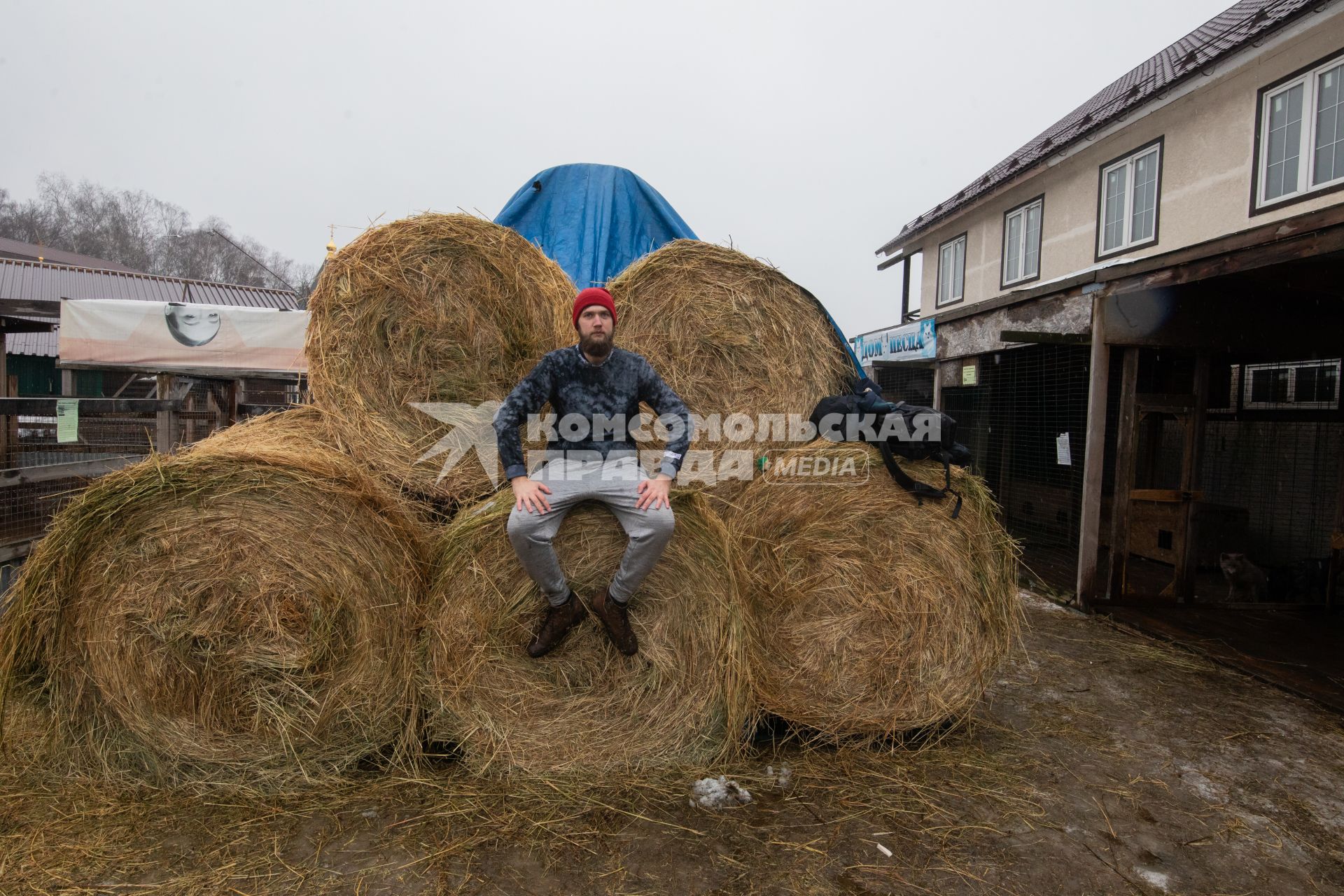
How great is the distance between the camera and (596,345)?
10.2 ft

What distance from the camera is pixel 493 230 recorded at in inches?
150

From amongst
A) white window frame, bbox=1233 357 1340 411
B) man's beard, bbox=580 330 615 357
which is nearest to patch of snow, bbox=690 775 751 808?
man's beard, bbox=580 330 615 357

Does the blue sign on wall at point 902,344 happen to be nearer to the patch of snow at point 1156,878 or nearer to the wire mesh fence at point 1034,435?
the wire mesh fence at point 1034,435

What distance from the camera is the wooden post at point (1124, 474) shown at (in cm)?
584

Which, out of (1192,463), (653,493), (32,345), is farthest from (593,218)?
(32,345)

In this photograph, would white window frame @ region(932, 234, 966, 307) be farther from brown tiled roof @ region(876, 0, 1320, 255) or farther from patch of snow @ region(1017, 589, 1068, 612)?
patch of snow @ region(1017, 589, 1068, 612)

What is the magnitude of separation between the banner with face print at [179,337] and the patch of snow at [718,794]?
738cm

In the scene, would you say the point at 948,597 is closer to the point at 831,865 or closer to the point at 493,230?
the point at 831,865

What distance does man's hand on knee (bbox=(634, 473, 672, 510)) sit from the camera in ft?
9.25

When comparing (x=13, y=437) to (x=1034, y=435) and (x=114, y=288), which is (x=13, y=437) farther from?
(x=114, y=288)

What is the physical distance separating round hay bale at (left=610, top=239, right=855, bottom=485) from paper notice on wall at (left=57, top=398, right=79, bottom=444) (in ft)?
10.2

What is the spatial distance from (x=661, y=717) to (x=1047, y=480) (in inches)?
262

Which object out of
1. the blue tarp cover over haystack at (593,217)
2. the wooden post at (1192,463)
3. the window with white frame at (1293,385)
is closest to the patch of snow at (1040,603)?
the wooden post at (1192,463)

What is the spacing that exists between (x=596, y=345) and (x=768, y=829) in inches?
79.5
